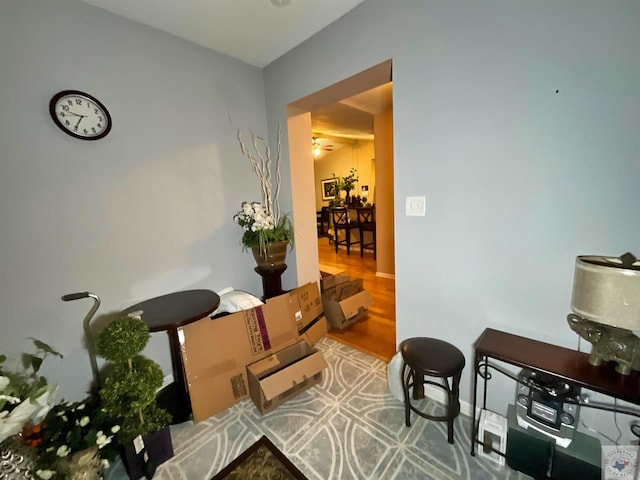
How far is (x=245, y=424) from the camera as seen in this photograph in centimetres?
154

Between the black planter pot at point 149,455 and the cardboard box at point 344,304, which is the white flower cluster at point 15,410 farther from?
the cardboard box at point 344,304

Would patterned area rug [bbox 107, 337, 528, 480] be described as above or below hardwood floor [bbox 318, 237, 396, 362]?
below

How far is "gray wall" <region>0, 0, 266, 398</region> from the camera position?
4.44ft

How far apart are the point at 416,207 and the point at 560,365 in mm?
978

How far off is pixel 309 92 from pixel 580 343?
2.24 meters

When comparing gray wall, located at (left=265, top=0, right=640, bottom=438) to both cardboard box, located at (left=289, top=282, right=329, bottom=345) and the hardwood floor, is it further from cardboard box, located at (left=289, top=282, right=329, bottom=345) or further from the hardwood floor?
cardboard box, located at (left=289, top=282, right=329, bottom=345)

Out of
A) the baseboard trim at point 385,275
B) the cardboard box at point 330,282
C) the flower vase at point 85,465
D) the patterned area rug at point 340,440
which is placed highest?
the cardboard box at point 330,282

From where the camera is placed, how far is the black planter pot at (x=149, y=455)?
1214mm

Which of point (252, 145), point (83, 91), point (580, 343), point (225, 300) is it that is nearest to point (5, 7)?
point (83, 91)

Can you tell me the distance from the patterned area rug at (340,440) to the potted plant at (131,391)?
0.51ft

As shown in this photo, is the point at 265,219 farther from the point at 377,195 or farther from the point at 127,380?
the point at 377,195

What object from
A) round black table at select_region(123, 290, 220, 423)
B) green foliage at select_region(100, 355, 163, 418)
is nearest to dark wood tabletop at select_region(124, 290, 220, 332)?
round black table at select_region(123, 290, 220, 423)

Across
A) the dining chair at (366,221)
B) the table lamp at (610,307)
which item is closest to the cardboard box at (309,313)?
the table lamp at (610,307)
